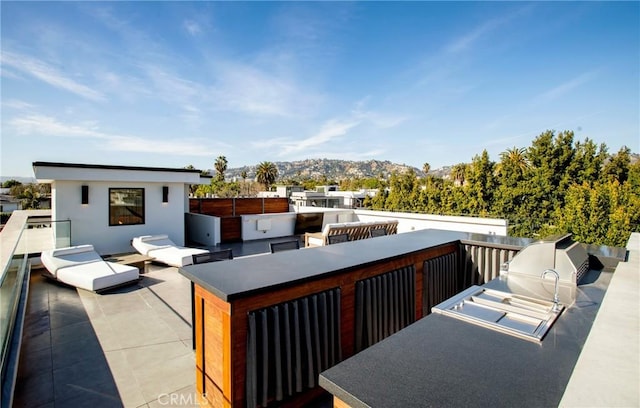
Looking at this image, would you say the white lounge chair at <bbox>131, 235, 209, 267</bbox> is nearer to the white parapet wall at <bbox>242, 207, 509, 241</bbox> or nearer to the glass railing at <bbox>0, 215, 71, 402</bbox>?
the glass railing at <bbox>0, 215, 71, 402</bbox>

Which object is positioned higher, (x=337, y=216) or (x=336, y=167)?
(x=336, y=167)

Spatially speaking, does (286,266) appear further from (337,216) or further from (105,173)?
(337,216)

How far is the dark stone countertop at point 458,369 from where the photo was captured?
1.02m

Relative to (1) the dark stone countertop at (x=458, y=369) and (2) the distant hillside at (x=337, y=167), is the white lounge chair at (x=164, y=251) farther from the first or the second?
(2) the distant hillside at (x=337, y=167)

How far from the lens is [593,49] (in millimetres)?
8500

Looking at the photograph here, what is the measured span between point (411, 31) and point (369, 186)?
159 ft

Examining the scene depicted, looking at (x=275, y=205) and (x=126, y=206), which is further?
(x=275, y=205)

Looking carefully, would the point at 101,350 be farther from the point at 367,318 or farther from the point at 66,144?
the point at 66,144

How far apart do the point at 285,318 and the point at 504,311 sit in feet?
4.71

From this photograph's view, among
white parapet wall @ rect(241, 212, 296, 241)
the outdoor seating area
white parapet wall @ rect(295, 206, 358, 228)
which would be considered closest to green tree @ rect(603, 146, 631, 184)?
white parapet wall @ rect(295, 206, 358, 228)

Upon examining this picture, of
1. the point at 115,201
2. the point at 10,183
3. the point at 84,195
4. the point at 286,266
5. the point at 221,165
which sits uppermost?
the point at 221,165

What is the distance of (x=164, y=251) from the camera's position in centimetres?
682

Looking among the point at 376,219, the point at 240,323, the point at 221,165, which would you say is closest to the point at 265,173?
the point at 221,165

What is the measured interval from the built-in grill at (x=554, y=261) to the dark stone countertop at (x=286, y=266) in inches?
36.9
